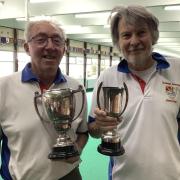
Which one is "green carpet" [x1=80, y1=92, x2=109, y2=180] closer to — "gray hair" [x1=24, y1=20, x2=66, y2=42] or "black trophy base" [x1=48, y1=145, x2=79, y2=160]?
"black trophy base" [x1=48, y1=145, x2=79, y2=160]

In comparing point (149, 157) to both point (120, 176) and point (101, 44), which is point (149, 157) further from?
point (101, 44)

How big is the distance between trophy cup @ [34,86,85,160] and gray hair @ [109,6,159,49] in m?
0.48

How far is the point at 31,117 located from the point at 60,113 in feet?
0.57

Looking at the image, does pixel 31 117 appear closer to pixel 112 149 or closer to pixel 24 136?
pixel 24 136

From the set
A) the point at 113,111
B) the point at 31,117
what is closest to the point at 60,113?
the point at 31,117

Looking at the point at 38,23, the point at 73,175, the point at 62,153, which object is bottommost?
the point at 73,175

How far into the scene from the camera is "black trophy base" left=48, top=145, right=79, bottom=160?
61.9 inches

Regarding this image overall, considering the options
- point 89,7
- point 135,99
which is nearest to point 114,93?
point 135,99

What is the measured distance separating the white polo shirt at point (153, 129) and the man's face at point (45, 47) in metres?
0.41

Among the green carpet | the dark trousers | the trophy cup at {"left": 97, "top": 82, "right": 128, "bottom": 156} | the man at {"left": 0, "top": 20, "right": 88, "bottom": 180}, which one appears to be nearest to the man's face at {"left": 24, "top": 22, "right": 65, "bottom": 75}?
the man at {"left": 0, "top": 20, "right": 88, "bottom": 180}

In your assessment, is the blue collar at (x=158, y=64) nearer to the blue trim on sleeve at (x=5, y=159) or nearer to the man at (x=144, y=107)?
the man at (x=144, y=107)

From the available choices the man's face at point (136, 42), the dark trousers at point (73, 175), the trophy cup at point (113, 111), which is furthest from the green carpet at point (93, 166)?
the man's face at point (136, 42)

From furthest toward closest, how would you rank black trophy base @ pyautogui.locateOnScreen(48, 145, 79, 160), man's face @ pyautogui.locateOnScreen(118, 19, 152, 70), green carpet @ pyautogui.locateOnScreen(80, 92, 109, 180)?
1. green carpet @ pyautogui.locateOnScreen(80, 92, 109, 180)
2. man's face @ pyautogui.locateOnScreen(118, 19, 152, 70)
3. black trophy base @ pyautogui.locateOnScreen(48, 145, 79, 160)

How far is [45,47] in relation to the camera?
5.58 ft
